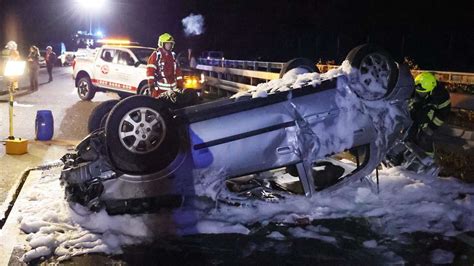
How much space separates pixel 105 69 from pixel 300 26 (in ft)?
98.6

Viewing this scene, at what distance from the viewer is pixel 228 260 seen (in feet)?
13.5

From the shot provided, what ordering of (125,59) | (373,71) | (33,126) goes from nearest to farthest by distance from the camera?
1. (373,71)
2. (33,126)
3. (125,59)

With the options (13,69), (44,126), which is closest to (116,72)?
(44,126)

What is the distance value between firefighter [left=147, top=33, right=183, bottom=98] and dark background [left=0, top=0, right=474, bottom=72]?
21.6m

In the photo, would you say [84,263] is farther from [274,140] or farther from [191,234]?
[274,140]

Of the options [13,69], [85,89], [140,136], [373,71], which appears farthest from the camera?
[85,89]

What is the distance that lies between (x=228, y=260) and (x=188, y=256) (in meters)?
0.32

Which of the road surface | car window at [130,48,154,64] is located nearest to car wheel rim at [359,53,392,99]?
the road surface

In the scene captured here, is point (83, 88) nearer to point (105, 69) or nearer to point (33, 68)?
point (105, 69)

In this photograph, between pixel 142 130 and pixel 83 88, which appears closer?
pixel 142 130

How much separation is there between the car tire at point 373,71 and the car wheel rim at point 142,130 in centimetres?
189

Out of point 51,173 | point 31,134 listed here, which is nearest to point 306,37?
point 31,134

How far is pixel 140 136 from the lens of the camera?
4684 mm

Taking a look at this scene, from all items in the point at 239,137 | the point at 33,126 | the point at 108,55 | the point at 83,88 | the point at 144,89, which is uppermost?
the point at 108,55
